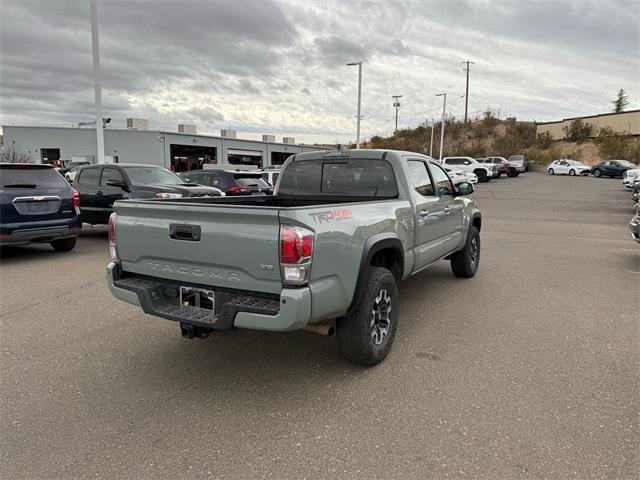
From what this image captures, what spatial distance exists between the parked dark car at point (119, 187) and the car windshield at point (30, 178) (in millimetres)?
1105

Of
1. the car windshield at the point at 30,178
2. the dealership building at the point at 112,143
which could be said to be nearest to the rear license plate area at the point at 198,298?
the car windshield at the point at 30,178

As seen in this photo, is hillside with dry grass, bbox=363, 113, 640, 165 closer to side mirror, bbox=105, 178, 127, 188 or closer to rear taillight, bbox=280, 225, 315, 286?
side mirror, bbox=105, 178, 127, 188

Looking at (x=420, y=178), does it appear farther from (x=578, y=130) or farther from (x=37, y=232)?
(x=578, y=130)

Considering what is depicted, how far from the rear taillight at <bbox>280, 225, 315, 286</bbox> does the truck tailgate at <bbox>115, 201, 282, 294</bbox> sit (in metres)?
0.05

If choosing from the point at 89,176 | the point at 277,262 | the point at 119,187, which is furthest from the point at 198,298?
the point at 89,176

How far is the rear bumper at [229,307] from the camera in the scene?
304cm

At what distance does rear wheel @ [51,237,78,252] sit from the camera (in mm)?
9156

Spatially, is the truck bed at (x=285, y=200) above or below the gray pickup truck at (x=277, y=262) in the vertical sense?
above

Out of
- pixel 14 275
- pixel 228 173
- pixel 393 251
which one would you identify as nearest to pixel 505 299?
pixel 393 251

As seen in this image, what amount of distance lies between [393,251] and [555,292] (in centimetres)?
330

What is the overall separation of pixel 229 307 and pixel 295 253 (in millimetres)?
615

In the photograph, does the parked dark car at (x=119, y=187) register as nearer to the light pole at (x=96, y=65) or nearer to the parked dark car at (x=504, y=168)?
the light pole at (x=96, y=65)

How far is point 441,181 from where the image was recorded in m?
5.85

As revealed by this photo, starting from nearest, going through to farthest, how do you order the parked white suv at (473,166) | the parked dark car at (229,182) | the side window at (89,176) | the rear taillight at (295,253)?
the rear taillight at (295,253)
the side window at (89,176)
the parked dark car at (229,182)
the parked white suv at (473,166)
